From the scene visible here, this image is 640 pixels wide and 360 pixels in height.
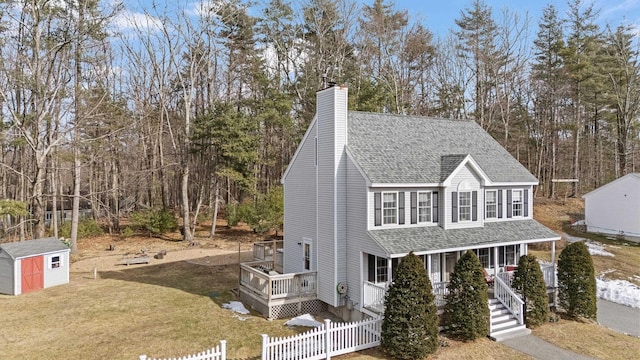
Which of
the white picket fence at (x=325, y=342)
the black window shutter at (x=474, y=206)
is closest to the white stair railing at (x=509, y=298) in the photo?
the black window shutter at (x=474, y=206)

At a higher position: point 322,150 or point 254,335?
point 322,150

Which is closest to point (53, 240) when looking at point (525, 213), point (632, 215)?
point (525, 213)

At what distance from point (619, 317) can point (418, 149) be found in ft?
36.7

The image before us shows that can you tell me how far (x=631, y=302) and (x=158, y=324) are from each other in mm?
20925

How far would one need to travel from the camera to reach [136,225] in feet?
115

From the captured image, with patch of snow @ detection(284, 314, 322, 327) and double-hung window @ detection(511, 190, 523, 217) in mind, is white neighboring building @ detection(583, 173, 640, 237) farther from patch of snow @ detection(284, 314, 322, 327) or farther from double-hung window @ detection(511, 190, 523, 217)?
patch of snow @ detection(284, 314, 322, 327)

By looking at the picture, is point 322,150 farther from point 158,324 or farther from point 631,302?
point 631,302

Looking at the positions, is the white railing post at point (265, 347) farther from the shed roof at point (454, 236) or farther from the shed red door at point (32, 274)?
the shed red door at point (32, 274)

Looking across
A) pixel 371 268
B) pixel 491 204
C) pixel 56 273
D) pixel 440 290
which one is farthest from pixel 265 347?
pixel 56 273

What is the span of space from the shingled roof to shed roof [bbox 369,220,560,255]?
1881 millimetres

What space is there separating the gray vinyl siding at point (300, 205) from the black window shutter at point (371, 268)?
2.42 m

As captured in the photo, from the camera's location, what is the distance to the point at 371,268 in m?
15.0

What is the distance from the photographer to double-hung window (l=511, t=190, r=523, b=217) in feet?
58.7

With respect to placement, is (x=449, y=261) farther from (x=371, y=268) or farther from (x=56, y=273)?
(x=56, y=273)
